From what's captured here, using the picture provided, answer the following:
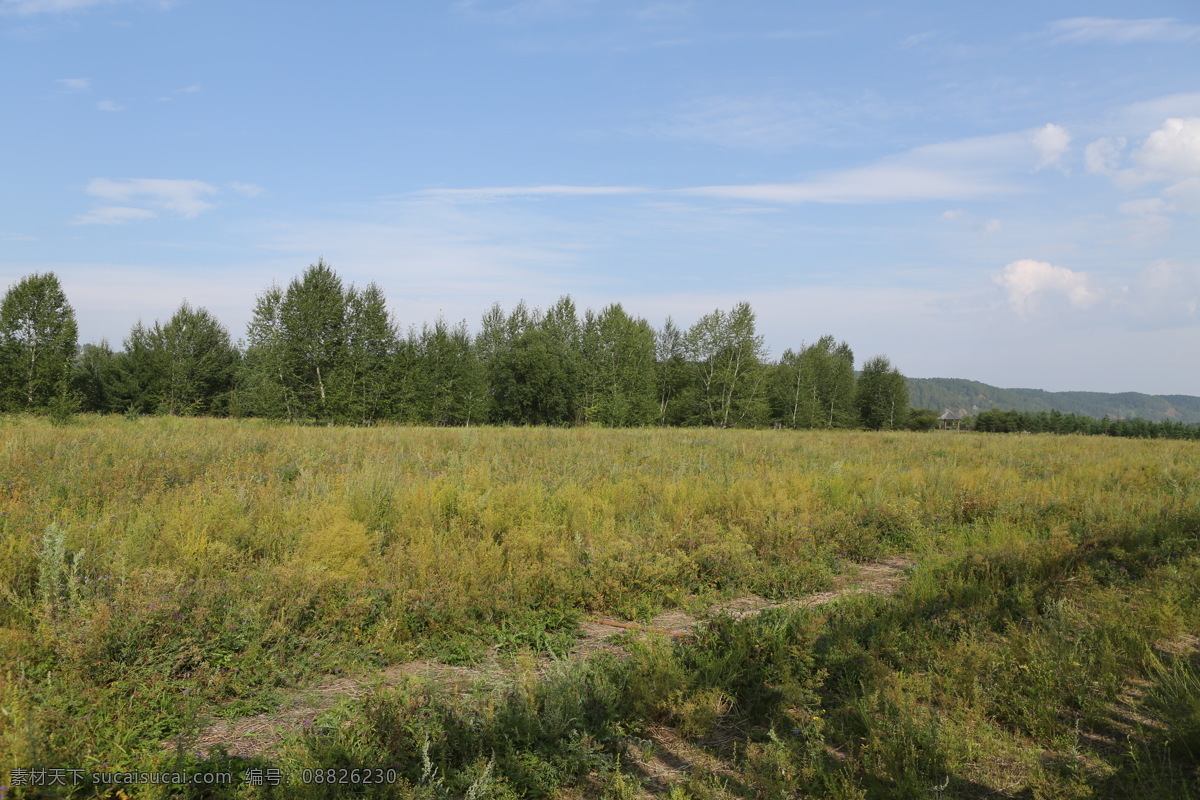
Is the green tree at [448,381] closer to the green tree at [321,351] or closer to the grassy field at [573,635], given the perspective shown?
the green tree at [321,351]

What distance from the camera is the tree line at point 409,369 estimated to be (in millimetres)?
33469

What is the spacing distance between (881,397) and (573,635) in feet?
229

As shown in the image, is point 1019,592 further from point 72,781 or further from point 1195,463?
point 1195,463

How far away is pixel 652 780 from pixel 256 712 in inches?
101

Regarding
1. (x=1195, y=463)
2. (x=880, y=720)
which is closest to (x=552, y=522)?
(x=880, y=720)

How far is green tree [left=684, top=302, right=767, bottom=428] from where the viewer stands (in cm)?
4741

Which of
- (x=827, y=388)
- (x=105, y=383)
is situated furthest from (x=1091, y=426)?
(x=105, y=383)

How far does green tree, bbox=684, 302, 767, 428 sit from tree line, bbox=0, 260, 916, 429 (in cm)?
12

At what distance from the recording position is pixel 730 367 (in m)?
48.0

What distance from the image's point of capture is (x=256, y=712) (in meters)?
3.79

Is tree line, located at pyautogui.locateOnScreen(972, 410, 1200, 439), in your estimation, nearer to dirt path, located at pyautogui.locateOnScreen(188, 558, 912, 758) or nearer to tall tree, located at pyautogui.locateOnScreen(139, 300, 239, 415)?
dirt path, located at pyautogui.locateOnScreen(188, 558, 912, 758)

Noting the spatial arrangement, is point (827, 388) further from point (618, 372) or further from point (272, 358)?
point (272, 358)

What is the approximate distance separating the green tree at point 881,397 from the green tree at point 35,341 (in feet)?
226

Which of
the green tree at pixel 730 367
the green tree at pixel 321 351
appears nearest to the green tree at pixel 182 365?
the green tree at pixel 321 351
